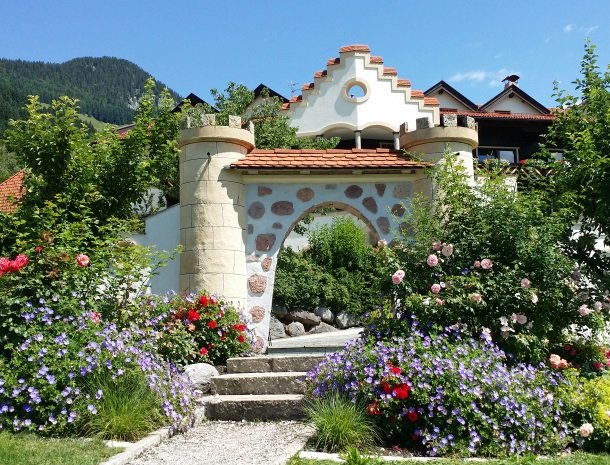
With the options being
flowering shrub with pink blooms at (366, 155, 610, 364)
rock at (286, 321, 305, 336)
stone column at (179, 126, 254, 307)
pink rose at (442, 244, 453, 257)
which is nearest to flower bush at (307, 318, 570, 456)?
flowering shrub with pink blooms at (366, 155, 610, 364)

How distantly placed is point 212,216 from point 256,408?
326 centimetres

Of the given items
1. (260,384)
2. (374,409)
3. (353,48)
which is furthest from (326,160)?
(353,48)

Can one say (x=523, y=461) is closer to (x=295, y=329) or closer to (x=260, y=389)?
(x=260, y=389)

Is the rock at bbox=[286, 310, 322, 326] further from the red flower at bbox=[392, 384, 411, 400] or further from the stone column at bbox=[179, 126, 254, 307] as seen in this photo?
the red flower at bbox=[392, 384, 411, 400]

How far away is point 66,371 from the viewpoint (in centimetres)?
504

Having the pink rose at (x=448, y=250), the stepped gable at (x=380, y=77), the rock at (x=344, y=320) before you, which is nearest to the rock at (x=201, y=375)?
the pink rose at (x=448, y=250)

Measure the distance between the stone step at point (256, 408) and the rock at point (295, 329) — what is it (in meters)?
9.97

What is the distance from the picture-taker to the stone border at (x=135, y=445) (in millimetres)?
4301

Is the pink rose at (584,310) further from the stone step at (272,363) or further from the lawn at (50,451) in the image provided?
the lawn at (50,451)

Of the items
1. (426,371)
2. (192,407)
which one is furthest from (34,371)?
(426,371)

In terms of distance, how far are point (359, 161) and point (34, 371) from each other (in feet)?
17.7

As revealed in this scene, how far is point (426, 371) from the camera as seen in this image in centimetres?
500

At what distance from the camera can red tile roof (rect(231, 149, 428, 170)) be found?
8.55 metres

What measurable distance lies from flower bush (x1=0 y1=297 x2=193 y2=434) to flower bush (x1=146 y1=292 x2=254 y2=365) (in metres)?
0.93
